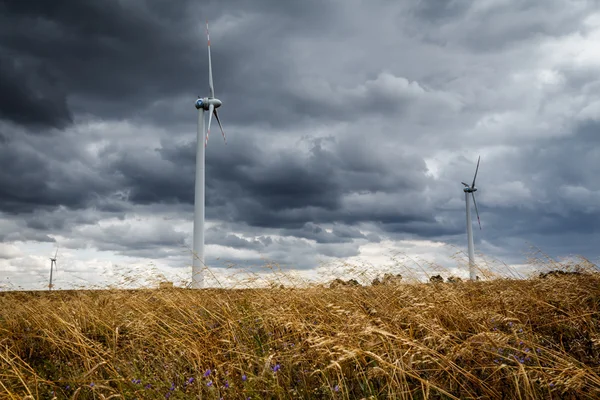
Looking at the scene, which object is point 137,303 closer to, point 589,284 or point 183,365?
point 183,365

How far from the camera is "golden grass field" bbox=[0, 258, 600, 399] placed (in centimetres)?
431

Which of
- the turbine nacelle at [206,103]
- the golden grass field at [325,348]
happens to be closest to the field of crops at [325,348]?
the golden grass field at [325,348]

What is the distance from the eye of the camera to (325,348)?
4820 millimetres

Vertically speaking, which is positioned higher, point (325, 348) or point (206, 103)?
point (206, 103)

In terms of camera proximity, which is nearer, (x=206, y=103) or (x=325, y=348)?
(x=325, y=348)

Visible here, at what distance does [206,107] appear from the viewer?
29.9 metres

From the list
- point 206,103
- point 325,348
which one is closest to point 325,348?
point 325,348

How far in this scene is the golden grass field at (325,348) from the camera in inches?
170

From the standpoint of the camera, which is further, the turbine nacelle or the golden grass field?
the turbine nacelle

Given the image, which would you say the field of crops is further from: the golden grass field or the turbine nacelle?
the turbine nacelle

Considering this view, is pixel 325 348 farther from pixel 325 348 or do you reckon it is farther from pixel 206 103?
pixel 206 103

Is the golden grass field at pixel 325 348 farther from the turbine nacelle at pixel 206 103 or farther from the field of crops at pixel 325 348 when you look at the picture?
the turbine nacelle at pixel 206 103

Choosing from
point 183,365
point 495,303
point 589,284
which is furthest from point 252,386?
point 589,284

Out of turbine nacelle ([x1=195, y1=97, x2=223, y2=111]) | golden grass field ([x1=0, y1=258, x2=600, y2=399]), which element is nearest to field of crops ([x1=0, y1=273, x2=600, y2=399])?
golden grass field ([x1=0, y1=258, x2=600, y2=399])
